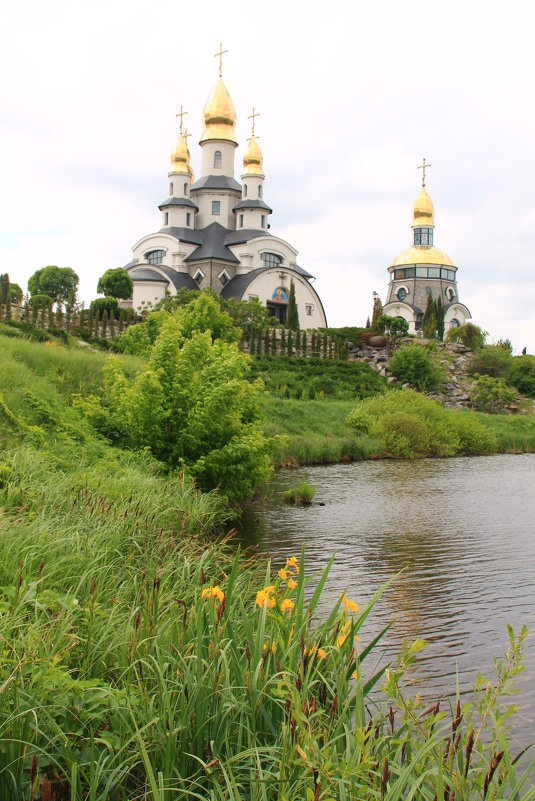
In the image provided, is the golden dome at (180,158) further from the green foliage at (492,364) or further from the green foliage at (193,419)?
the green foliage at (193,419)

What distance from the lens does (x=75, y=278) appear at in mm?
62094

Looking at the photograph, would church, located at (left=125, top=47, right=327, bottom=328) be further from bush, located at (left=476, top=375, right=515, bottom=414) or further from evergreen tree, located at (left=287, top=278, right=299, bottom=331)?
bush, located at (left=476, top=375, right=515, bottom=414)

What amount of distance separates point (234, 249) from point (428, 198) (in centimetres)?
3229

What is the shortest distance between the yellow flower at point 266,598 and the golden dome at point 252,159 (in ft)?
181

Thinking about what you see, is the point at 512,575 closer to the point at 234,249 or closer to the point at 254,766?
the point at 254,766

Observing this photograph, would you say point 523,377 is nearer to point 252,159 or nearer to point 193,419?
point 252,159

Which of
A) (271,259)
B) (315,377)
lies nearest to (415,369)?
(315,377)

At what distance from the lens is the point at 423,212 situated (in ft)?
259

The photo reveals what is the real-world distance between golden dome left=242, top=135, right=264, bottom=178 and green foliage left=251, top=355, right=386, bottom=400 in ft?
72.8

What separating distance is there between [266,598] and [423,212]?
79561mm

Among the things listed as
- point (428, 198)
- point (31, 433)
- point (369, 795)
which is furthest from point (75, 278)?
point (369, 795)

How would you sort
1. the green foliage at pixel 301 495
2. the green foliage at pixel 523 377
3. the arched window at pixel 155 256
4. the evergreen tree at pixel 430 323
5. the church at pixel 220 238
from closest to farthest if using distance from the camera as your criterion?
the green foliage at pixel 301 495 → the green foliage at pixel 523 377 → the church at pixel 220 238 → the arched window at pixel 155 256 → the evergreen tree at pixel 430 323

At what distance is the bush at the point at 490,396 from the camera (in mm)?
38531

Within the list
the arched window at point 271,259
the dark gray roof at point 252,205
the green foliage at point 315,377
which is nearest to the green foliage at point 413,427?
the green foliage at point 315,377
